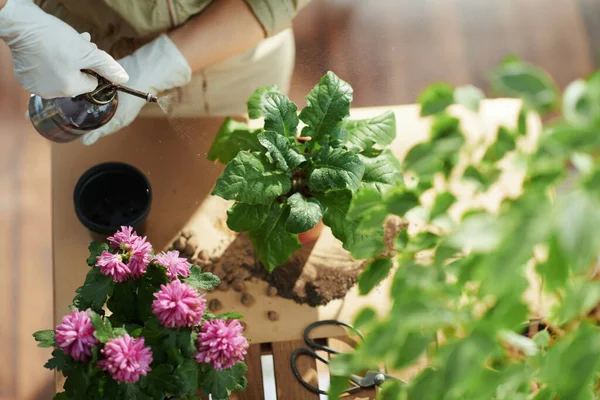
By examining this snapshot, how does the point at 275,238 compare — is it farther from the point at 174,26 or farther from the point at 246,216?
the point at 174,26

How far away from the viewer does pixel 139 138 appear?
142cm

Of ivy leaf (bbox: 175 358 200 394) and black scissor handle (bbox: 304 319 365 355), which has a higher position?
ivy leaf (bbox: 175 358 200 394)

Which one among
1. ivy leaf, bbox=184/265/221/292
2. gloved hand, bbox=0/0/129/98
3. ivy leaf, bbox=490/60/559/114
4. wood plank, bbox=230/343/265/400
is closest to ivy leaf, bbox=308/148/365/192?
ivy leaf, bbox=184/265/221/292

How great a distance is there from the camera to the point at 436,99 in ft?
1.83

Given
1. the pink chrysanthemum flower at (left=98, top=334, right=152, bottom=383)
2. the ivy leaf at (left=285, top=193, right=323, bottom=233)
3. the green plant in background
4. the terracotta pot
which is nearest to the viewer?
the green plant in background

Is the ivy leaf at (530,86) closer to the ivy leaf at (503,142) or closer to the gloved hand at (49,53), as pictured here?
the ivy leaf at (503,142)

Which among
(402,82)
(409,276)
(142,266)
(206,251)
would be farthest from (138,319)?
(402,82)

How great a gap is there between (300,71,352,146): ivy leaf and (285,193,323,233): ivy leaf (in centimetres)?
15

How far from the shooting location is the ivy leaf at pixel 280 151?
3.54 ft

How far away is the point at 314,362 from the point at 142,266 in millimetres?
426

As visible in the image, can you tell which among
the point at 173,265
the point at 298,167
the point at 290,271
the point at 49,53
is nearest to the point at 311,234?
the point at 290,271

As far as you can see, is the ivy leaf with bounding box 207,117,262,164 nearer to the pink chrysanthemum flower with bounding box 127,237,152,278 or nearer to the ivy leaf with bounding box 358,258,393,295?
the pink chrysanthemum flower with bounding box 127,237,152,278

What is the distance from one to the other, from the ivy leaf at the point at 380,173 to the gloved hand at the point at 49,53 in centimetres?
52

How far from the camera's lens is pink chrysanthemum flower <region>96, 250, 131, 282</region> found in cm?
92
